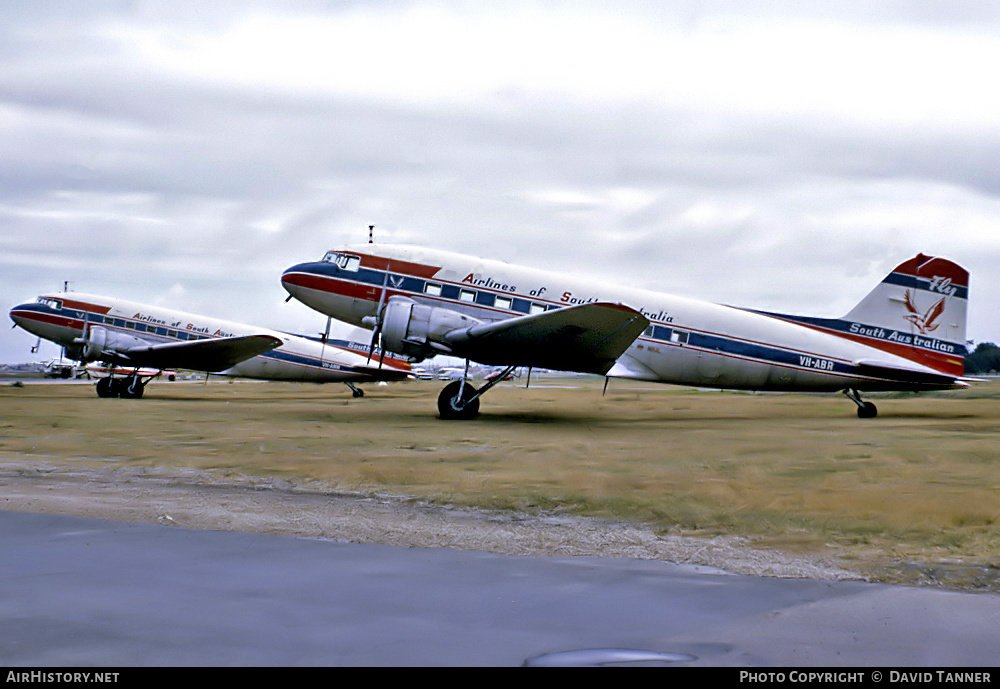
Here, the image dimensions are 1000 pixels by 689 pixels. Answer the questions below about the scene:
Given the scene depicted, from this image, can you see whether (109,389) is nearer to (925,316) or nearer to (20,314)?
(20,314)

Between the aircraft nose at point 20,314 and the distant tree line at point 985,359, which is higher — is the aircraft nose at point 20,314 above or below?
below

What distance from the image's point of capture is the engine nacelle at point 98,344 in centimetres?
3225

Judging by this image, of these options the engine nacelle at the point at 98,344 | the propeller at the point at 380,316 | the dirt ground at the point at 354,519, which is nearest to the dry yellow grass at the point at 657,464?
the dirt ground at the point at 354,519

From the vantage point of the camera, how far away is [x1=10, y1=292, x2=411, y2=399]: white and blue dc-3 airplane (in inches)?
1271

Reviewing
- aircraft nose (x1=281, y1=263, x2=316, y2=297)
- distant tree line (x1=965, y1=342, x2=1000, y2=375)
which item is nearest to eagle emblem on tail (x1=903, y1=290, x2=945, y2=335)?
aircraft nose (x1=281, y1=263, x2=316, y2=297)

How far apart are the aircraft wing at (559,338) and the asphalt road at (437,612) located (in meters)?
11.6

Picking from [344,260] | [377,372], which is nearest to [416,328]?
[344,260]

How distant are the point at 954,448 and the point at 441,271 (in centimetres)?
1152

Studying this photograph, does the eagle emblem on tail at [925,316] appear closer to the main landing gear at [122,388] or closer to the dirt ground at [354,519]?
the dirt ground at [354,519]

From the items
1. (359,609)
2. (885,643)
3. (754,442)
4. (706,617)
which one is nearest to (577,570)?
(706,617)

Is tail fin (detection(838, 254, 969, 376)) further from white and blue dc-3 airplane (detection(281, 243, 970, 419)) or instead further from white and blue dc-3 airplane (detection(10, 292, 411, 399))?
white and blue dc-3 airplane (detection(10, 292, 411, 399))

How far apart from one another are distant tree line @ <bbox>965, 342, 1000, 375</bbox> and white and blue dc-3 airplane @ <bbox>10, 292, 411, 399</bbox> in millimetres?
72140

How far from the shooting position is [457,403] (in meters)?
19.2

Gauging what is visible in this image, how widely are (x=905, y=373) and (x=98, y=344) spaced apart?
27983 mm
